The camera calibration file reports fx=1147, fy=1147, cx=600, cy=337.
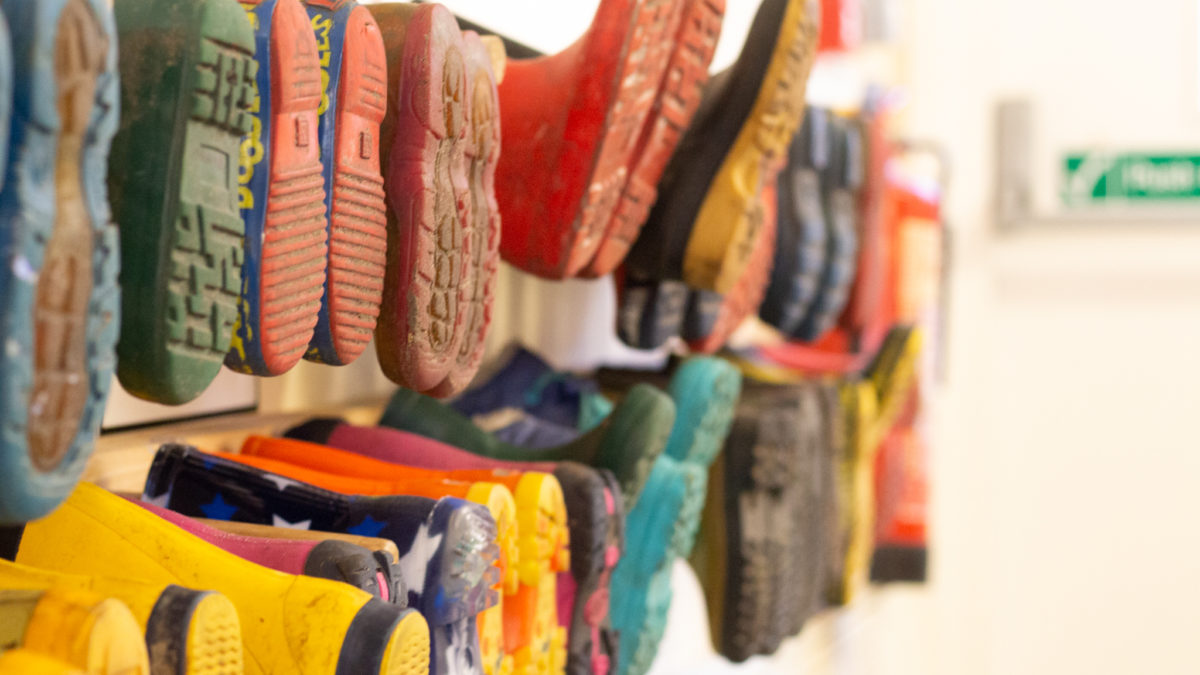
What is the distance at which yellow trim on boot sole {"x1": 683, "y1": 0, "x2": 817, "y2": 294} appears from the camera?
2.70ft

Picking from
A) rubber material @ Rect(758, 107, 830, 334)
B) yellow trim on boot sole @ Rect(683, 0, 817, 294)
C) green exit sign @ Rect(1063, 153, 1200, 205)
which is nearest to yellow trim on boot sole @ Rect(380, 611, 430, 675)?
yellow trim on boot sole @ Rect(683, 0, 817, 294)

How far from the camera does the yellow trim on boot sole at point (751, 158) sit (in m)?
0.82

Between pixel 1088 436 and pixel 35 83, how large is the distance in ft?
8.02

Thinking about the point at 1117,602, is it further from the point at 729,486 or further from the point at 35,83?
the point at 35,83

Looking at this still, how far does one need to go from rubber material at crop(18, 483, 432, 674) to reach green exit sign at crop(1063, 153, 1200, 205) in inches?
90.4

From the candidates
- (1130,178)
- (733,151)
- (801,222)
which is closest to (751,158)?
(733,151)

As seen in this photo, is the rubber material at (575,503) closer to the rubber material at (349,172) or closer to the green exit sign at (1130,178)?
the rubber material at (349,172)

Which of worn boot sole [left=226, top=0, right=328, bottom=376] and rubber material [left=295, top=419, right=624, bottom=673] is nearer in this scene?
worn boot sole [left=226, top=0, right=328, bottom=376]

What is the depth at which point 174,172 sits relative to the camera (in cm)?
44

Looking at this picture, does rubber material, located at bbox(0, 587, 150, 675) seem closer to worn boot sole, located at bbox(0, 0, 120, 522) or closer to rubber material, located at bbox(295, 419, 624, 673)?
worn boot sole, located at bbox(0, 0, 120, 522)

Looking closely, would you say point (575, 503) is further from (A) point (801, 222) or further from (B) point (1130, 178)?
(B) point (1130, 178)

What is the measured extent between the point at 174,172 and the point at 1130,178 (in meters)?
2.39

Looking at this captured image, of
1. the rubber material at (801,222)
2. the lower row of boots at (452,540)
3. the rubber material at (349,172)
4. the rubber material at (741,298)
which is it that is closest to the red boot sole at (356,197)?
the rubber material at (349,172)

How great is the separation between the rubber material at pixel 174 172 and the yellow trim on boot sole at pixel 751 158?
449 millimetres
